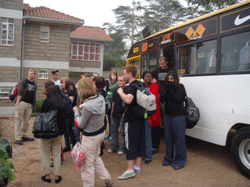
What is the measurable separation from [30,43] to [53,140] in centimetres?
1595

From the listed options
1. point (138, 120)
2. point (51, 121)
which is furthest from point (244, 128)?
point (51, 121)

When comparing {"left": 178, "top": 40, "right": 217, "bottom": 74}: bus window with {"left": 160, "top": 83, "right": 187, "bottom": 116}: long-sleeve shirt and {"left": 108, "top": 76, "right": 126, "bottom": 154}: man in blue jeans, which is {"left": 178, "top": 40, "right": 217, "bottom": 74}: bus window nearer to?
{"left": 160, "top": 83, "right": 187, "bottom": 116}: long-sleeve shirt

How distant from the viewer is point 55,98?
4.36 metres

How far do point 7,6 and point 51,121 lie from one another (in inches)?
634

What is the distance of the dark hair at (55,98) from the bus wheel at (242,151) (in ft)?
10.4

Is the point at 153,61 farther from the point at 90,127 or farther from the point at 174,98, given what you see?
the point at 90,127

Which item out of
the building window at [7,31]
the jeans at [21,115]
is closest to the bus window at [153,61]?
the jeans at [21,115]

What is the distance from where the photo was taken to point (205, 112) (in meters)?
5.47

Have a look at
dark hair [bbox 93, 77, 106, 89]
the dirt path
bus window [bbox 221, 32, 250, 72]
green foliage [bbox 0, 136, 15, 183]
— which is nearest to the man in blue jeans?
the dirt path

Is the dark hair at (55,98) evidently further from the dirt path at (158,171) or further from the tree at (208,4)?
the tree at (208,4)

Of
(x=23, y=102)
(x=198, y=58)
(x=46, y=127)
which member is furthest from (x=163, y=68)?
(x=23, y=102)

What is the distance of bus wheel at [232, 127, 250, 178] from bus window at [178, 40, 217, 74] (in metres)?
1.39

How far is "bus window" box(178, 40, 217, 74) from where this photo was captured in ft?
17.4

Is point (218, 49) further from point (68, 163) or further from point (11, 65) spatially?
point (11, 65)
